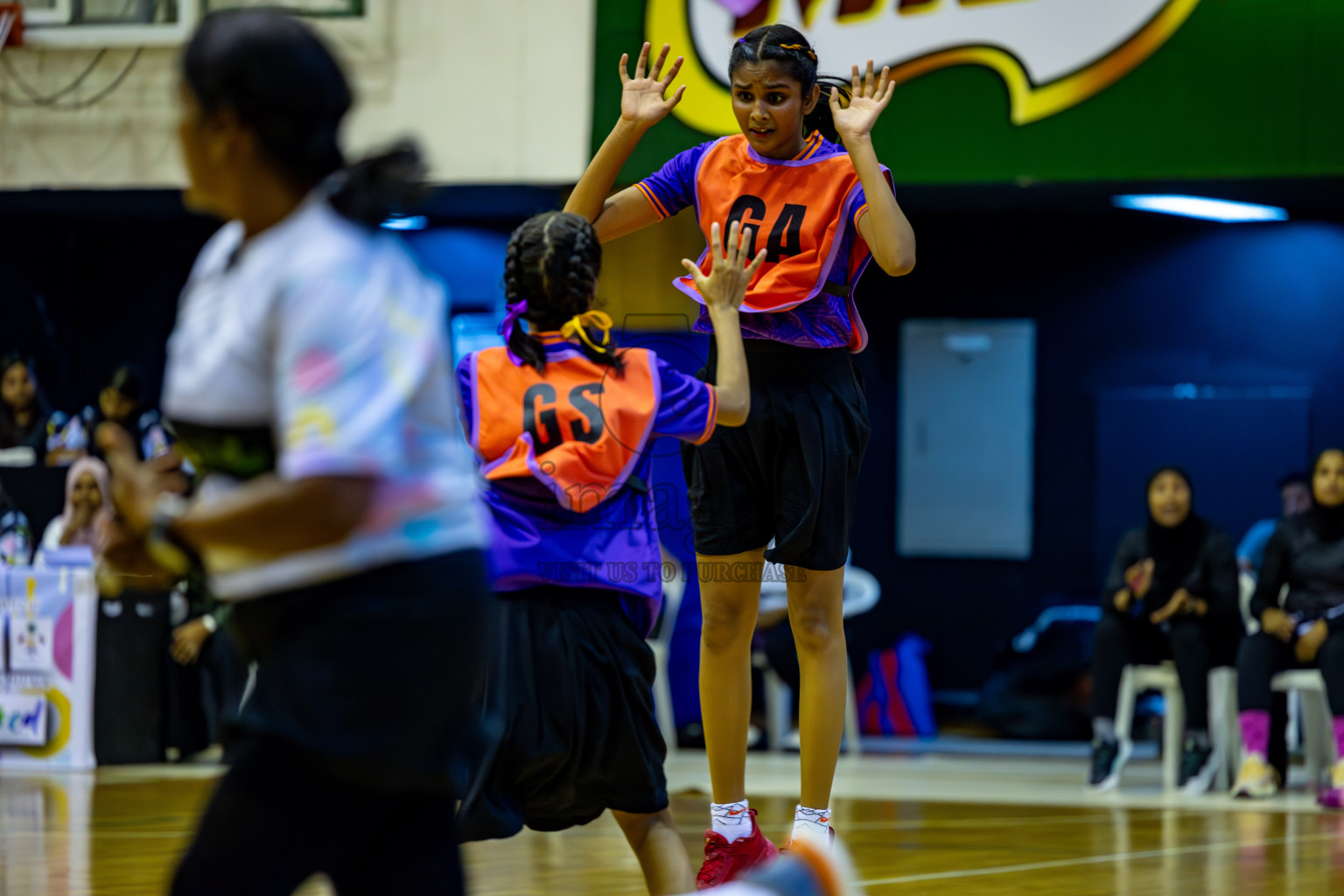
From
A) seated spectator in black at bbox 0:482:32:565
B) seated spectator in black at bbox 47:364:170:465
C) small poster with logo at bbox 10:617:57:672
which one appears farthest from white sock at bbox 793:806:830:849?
seated spectator in black at bbox 0:482:32:565

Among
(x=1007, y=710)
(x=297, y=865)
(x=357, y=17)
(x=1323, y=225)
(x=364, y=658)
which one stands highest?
(x=357, y=17)

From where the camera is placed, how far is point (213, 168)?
1.64 meters

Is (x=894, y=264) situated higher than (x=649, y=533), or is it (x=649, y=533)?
(x=894, y=264)

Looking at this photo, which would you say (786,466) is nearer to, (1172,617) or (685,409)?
(685,409)

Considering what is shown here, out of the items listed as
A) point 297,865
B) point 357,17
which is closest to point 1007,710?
point 357,17

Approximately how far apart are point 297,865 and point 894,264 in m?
2.07

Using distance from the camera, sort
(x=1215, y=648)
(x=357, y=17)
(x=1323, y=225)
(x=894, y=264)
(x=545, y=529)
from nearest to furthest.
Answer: (x=545, y=529) → (x=894, y=264) → (x=1215, y=648) → (x=357, y=17) → (x=1323, y=225)

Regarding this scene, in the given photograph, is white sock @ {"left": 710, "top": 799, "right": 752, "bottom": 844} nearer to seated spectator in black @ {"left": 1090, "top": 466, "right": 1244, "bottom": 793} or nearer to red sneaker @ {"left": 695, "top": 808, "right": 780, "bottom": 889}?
red sneaker @ {"left": 695, "top": 808, "right": 780, "bottom": 889}

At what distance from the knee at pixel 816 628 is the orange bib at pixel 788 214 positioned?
2.21 feet

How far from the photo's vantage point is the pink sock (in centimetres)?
688

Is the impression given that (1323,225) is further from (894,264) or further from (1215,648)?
(894,264)

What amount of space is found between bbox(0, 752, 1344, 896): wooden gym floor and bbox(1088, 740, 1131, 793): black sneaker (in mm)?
128

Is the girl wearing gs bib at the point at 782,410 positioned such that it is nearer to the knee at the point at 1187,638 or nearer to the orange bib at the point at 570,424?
the orange bib at the point at 570,424

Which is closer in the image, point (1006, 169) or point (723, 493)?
point (723, 493)
